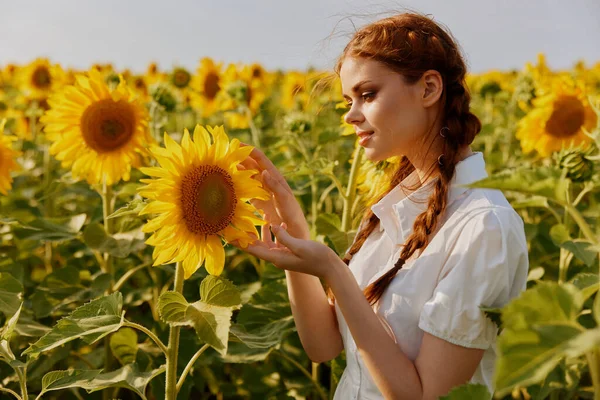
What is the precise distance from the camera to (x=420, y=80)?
1508 mm

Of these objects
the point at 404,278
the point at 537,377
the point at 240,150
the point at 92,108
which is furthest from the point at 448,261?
the point at 92,108

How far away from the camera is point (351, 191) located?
2240 millimetres

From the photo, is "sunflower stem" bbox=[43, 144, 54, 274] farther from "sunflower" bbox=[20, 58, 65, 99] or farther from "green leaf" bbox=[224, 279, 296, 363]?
"sunflower" bbox=[20, 58, 65, 99]

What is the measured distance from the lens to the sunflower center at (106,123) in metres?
2.46

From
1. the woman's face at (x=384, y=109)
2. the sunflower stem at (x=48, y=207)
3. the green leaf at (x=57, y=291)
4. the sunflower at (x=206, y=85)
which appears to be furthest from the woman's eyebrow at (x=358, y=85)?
the sunflower at (x=206, y=85)

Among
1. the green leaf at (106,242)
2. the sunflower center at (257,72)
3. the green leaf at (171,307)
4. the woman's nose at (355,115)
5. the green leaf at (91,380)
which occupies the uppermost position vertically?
the woman's nose at (355,115)

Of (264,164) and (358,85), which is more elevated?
(358,85)

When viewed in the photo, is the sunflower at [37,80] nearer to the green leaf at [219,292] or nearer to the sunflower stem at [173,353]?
the sunflower stem at [173,353]

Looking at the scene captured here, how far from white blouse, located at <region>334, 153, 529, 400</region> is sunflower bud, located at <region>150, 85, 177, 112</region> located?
1.84m

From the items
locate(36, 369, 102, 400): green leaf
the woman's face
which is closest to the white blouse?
the woman's face

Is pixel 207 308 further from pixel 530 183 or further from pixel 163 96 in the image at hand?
pixel 163 96

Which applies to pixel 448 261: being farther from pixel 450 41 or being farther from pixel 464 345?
pixel 450 41

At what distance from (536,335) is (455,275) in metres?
0.58

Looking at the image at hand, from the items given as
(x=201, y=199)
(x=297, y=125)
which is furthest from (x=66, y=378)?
(x=297, y=125)
